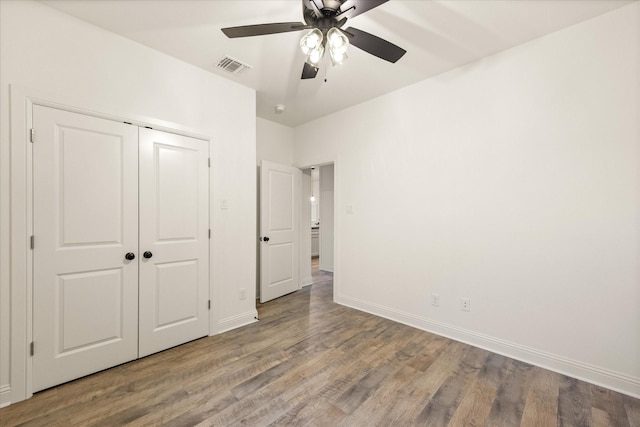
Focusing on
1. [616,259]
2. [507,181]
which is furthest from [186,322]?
[616,259]

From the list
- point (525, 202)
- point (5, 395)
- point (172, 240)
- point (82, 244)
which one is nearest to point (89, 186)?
point (82, 244)

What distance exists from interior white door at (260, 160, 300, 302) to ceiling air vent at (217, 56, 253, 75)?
1330mm

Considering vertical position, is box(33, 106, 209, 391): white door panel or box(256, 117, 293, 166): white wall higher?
box(256, 117, 293, 166): white wall

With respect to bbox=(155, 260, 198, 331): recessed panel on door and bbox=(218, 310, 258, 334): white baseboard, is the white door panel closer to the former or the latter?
bbox=(155, 260, 198, 331): recessed panel on door

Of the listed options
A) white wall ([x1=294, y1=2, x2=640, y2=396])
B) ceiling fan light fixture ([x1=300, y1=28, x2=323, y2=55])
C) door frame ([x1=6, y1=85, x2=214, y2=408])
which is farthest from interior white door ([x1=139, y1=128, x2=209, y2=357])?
white wall ([x1=294, y1=2, x2=640, y2=396])

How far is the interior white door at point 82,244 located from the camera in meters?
1.93

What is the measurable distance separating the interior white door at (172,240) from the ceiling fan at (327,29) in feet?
4.46

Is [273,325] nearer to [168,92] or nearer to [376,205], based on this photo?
[376,205]

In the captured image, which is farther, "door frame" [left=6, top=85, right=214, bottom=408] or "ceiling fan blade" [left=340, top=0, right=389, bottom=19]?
"door frame" [left=6, top=85, right=214, bottom=408]

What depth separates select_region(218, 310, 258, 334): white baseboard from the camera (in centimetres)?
290

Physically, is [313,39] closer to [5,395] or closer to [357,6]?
[357,6]

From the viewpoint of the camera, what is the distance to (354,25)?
2.16 m

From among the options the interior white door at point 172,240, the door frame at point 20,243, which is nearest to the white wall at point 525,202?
the interior white door at point 172,240

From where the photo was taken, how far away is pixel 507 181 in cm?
246
